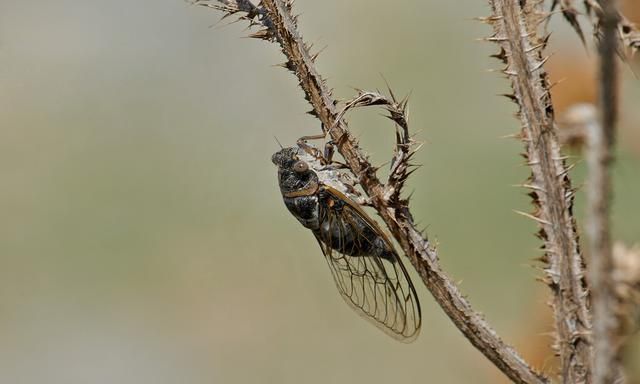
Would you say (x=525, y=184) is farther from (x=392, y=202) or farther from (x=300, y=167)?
(x=300, y=167)

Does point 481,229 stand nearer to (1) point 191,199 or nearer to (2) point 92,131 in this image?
(1) point 191,199

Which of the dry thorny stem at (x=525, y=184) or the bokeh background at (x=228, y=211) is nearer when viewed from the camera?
the dry thorny stem at (x=525, y=184)

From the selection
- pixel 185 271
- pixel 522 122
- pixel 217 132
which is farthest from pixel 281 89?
pixel 522 122

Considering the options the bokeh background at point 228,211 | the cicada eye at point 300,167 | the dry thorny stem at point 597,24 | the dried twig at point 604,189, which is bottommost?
the dried twig at point 604,189

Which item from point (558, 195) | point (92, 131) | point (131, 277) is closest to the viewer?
point (558, 195)

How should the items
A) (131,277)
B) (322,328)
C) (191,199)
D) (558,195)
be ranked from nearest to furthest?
(558,195)
(322,328)
(131,277)
(191,199)

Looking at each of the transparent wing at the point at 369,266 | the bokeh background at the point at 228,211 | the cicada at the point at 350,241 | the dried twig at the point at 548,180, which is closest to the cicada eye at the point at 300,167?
the cicada at the point at 350,241

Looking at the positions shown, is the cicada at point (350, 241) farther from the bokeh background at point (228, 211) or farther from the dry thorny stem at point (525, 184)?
the bokeh background at point (228, 211)
